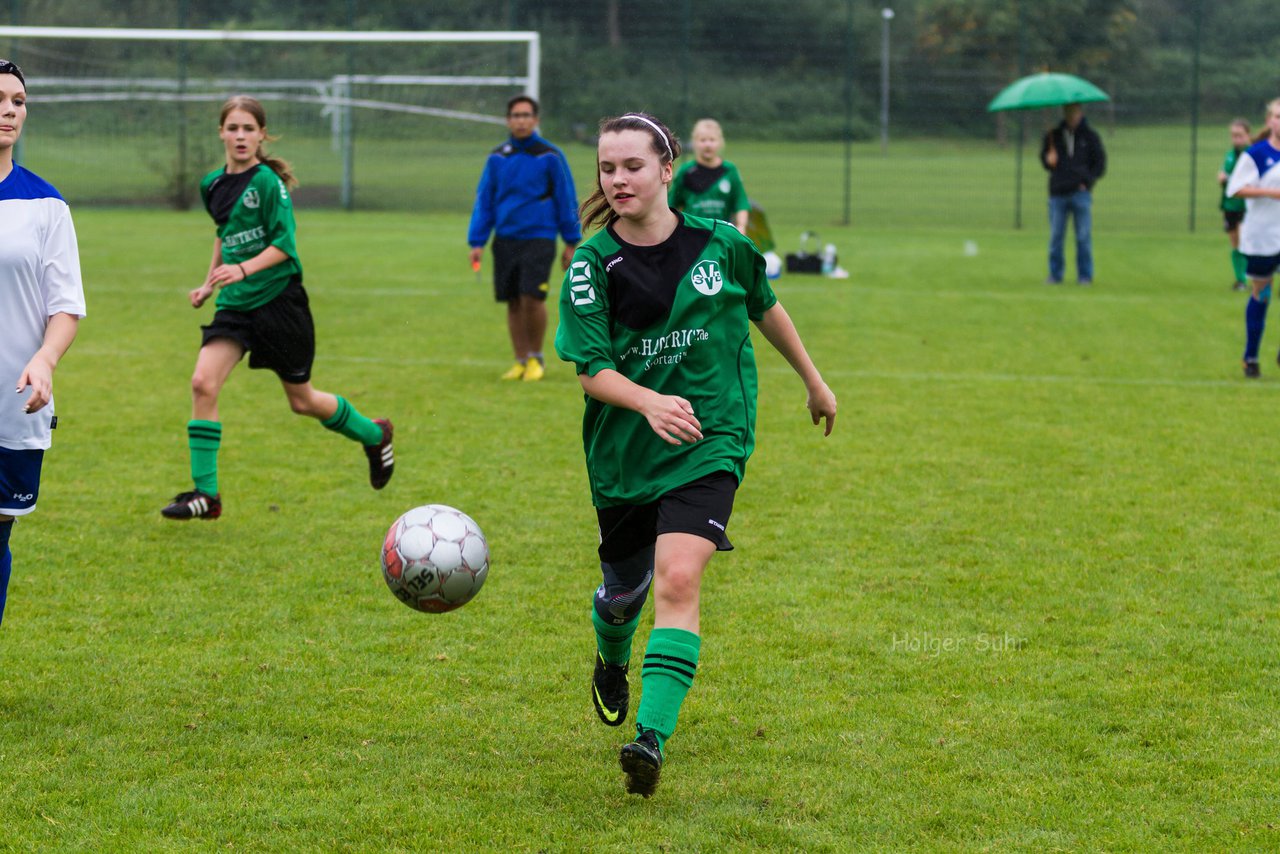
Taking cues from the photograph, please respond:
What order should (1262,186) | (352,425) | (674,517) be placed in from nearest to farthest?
(674,517), (352,425), (1262,186)

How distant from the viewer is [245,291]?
7.16 meters

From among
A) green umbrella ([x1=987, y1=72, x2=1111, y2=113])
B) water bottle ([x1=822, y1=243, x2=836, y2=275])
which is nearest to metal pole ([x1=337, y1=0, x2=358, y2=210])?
water bottle ([x1=822, y1=243, x2=836, y2=275])

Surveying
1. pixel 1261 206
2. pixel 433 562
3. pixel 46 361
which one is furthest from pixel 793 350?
pixel 1261 206

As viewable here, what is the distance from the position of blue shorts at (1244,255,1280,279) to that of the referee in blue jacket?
5255mm

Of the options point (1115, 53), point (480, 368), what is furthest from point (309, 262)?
point (1115, 53)

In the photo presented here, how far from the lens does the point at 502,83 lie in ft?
76.5

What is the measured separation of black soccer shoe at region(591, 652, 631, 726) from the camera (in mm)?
4445

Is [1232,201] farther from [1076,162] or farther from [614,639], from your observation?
[614,639]

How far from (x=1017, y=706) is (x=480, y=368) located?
25.6ft

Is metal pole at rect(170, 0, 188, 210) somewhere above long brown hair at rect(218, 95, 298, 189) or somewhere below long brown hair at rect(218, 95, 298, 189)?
above

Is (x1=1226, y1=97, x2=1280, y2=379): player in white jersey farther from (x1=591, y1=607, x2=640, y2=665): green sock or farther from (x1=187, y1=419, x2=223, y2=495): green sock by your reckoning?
(x1=591, y1=607, x2=640, y2=665): green sock

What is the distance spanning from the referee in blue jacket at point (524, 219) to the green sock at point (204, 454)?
449 cm

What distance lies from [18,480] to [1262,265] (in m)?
9.70

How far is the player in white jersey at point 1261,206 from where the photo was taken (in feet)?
36.7
